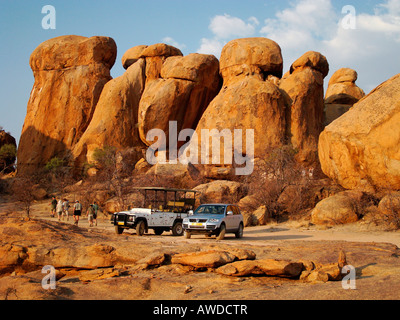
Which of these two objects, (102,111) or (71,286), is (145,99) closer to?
(102,111)

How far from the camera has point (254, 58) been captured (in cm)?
4056

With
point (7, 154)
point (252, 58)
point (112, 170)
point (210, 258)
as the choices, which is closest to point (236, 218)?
point (210, 258)

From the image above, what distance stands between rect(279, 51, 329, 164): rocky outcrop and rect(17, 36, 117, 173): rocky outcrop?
66.4 feet

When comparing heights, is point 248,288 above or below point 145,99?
below

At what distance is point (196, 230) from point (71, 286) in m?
8.98

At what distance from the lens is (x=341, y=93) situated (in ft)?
164

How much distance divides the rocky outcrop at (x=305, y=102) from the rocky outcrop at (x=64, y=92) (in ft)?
66.4

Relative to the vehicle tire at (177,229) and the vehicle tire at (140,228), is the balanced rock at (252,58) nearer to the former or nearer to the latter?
the vehicle tire at (177,229)

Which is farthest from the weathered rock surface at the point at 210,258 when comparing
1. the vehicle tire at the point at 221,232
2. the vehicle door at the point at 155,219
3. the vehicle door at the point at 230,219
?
the vehicle door at the point at 155,219

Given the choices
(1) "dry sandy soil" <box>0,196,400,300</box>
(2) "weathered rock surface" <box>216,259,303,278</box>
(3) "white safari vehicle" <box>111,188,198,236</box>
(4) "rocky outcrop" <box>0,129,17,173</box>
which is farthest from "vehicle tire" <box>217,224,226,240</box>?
(4) "rocky outcrop" <box>0,129,17,173</box>

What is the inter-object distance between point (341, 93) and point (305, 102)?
12.8 m

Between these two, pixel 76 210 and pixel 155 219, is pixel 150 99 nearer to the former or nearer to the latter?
pixel 76 210

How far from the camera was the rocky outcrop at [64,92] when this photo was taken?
151ft
